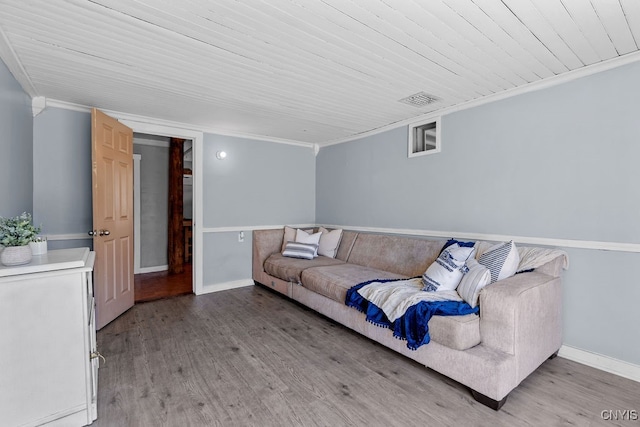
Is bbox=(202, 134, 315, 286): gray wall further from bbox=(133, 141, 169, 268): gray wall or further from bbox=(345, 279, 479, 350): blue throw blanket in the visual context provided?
bbox=(345, 279, 479, 350): blue throw blanket

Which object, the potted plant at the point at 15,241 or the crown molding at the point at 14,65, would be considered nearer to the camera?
the potted plant at the point at 15,241

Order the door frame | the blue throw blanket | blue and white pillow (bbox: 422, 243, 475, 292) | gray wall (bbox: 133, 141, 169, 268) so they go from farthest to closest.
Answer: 1. gray wall (bbox: 133, 141, 169, 268)
2. the door frame
3. blue and white pillow (bbox: 422, 243, 475, 292)
4. the blue throw blanket

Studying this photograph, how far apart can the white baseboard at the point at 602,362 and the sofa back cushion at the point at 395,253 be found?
1.22m

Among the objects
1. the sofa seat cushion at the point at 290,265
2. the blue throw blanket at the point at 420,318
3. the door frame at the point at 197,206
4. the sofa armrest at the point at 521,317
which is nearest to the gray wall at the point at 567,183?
the sofa armrest at the point at 521,317

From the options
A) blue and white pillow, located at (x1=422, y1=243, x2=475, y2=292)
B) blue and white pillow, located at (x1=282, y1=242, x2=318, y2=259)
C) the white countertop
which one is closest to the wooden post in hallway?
blue and white pillow, located at (x1=282, y1=242, x2=318, y2=259)

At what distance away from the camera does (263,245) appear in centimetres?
438

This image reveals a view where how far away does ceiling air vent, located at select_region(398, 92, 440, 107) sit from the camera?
282 centimetres

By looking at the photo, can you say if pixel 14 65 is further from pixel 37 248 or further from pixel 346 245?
pixel 346 245

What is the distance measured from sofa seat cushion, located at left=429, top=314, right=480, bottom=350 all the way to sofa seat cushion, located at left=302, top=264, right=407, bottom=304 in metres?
0.93

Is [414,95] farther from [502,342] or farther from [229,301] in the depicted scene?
[229,301]

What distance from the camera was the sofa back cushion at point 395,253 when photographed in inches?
122

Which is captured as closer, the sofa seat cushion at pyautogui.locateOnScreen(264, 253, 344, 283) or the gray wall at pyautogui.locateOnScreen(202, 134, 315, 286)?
the sofa seat cushion at pyautogui.locateOnScreen(264, 253, 344, 283)

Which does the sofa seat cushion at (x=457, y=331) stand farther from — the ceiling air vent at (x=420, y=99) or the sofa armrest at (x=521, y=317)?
the ceiling air vent at (x=420, y=99)

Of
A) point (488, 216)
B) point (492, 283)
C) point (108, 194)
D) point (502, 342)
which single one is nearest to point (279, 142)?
point (108, 194)
